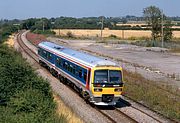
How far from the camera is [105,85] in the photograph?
20109 millimetres

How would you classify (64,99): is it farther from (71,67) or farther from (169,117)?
(169,117)

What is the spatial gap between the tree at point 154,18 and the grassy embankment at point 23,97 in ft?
224

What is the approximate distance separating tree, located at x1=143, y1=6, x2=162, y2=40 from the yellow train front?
223 feet

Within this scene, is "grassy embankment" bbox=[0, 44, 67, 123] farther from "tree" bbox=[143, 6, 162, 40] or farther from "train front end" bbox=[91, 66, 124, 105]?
"tree" bbox=[143, 6, 162, 40]

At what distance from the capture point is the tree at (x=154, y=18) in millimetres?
86812

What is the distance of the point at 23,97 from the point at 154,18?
Answer: 7315 cm

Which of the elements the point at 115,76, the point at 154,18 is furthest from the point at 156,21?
the point at 115,76

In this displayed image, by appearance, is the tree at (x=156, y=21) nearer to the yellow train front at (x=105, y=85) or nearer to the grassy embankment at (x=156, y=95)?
the grassy embankment at (x=156, y=95)

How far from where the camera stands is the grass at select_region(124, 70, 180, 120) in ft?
67.0

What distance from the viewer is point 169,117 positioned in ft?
62.2

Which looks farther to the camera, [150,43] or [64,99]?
[150,43]

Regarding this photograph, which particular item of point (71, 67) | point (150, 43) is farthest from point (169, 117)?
point (150, 43)

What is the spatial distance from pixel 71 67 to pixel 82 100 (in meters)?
2.87

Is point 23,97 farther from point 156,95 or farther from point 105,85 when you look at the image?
point 156,95
